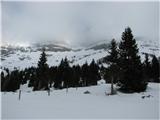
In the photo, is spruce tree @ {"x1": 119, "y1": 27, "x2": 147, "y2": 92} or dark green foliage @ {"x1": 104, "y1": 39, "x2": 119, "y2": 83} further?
dark green foliage @ {"x1": 104, "y1": 39, "x2": 119, "y2": 83}

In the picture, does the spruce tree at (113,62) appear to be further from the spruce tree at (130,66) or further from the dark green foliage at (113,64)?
the spruce tree at (130,66)

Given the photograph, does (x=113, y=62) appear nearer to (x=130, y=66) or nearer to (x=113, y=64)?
(x=113, y=64)

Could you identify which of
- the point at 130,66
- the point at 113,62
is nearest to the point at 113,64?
the point at 113,62

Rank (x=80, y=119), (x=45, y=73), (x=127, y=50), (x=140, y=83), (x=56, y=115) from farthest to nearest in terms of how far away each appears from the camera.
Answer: (x=45, y=73) → (x=127, y=50) → (x=140, y=83) → (x=56, y=115) → (x=80, y=119)

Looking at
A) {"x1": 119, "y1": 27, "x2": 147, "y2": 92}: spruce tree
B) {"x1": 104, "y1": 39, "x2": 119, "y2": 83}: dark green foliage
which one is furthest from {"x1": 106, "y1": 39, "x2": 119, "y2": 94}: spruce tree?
{"x1": 119, "y1": 27, "x2": 147, "y2": 92}: spruce tree

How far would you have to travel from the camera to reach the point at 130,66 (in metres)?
36.5

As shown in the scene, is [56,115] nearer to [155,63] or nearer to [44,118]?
[44,118]

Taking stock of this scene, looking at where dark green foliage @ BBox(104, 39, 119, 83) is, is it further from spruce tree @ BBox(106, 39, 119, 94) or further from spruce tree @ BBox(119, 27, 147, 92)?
spruce tree @ BBox(119, 27, 147, 92)

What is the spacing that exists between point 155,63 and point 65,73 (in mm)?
34734

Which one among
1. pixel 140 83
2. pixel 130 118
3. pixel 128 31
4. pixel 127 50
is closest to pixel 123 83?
pixel 140 83

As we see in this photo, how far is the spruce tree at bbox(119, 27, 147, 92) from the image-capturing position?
35594mm

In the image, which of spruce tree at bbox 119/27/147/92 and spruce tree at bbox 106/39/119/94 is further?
spruce tree at bbox 106/39/119/94

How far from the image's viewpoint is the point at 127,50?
126 feet

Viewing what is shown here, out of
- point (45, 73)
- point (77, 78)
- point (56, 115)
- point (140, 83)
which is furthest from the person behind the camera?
point (77, 78)
